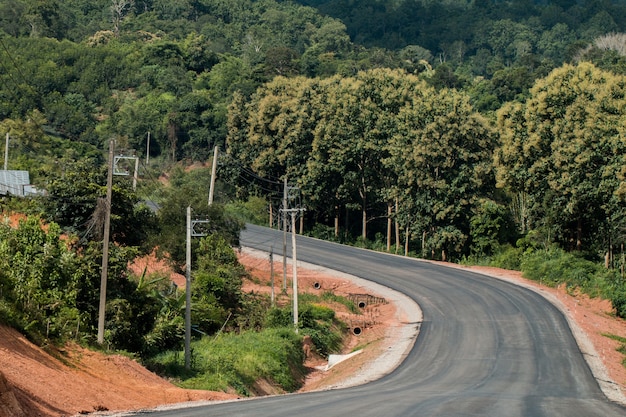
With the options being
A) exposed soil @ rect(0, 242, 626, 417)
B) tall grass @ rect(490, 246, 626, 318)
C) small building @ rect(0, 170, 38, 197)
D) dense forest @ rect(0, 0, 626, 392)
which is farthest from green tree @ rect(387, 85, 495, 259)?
small building @ rect(0, 170, 38, 197)

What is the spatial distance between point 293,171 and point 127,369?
52962 millimetres

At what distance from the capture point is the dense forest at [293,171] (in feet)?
141

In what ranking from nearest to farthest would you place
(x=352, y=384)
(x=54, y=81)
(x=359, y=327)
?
(x=352, y=384)
(x=359, y=327)
(x=54, y=81)

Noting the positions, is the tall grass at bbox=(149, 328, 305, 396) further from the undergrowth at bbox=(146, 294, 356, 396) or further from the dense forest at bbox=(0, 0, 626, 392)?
the dense forest at bbox=(0, 0, 626, 392)

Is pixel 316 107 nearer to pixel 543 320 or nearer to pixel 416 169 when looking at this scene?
pixel 416 169

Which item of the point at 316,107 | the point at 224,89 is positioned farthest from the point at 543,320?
the point at 224,89

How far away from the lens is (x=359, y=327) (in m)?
55.7

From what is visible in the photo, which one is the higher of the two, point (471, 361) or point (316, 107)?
point (316, 107)

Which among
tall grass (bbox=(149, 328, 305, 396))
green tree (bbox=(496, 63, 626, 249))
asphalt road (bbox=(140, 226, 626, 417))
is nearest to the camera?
asphalt road (bbox=(140, 226, 626, 417))

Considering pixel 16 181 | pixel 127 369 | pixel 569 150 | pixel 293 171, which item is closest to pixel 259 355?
pixel 127 369

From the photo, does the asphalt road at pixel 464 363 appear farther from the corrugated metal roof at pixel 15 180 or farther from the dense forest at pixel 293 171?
the corrugated metal roof at pixel 15 180

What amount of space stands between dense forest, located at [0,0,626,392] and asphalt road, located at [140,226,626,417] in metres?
5.98

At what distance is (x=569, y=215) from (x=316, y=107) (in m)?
29.9

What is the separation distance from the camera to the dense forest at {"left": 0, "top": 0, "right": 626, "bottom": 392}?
141ft
